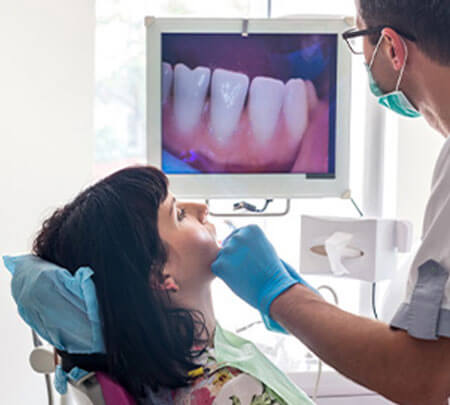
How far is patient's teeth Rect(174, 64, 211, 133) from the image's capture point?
1890mm

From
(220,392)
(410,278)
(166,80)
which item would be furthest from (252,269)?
(166,80)

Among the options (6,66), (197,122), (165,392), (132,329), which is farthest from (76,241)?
(197,122)

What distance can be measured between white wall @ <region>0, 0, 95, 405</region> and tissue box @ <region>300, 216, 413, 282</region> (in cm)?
82

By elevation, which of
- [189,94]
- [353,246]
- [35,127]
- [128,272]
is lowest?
[353,246]

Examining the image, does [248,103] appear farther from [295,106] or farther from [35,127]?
[35,127]

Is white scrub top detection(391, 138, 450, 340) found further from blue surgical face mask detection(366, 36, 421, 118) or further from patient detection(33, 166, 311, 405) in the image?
patient detection(33, 166, 311, 405)

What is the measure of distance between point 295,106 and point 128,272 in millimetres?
1017

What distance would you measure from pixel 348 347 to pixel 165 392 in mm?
402

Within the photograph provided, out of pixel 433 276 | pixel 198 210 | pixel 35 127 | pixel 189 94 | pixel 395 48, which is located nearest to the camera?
pixel 433 276

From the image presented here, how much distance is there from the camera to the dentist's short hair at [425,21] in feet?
3.39

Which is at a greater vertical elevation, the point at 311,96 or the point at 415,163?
the point at 311,96

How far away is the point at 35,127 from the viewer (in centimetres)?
178

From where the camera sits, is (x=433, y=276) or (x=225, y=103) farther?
(x=225, y=103)

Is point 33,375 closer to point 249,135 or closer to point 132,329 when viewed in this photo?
point 132,329
